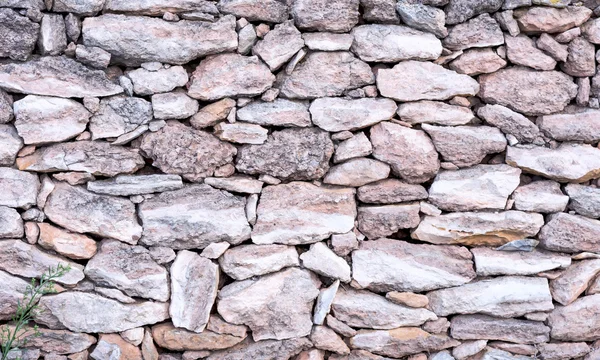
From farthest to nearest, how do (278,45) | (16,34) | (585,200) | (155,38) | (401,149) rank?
(585,200)
(401,149)
(278,45)
(155,38)
(16,34)

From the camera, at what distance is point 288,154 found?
283cm

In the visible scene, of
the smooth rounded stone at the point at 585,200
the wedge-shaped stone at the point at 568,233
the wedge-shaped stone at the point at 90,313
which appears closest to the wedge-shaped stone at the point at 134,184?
the wedge-shaped stone at the point at 90,313

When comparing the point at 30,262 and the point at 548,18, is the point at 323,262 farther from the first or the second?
the point at 548,18

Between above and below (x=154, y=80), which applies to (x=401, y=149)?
below

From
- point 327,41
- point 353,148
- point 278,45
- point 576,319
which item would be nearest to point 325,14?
point 327,41

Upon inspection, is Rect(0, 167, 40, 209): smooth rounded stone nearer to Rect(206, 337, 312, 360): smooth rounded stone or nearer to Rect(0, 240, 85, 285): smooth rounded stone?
Rect(0, 240, 85, 285): smooth rounded stone

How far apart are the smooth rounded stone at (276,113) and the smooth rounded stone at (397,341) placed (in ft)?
3.23

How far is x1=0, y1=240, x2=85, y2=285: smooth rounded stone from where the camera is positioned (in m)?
2.67

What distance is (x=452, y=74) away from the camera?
292 centimetres

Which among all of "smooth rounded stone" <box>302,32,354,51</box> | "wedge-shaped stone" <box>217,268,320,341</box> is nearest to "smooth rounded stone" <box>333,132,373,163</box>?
"smooth rounded stone" <box>302,32,354,51</box>

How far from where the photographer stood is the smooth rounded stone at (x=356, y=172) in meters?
2.88

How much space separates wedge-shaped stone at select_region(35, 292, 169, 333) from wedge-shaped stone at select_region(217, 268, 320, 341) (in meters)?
0.34

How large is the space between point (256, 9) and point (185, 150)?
665mm

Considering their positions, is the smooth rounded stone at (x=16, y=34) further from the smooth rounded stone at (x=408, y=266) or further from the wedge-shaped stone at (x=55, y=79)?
the smooth rounded stone at (x=408, y=266)
